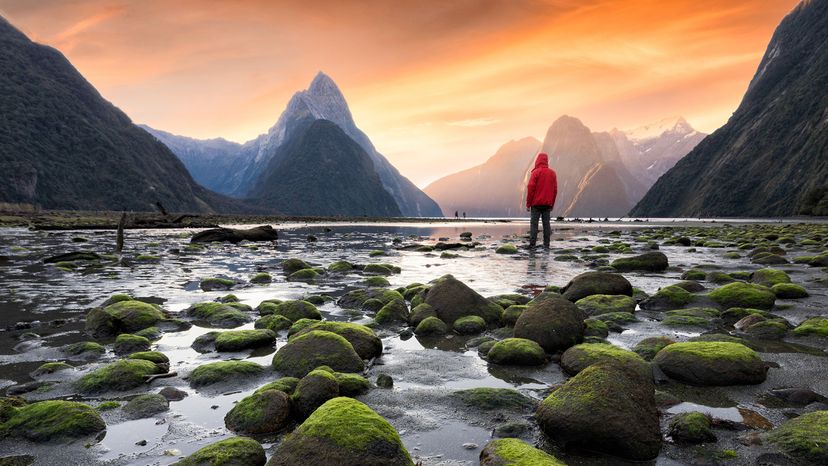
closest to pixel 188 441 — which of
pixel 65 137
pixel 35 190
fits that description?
pixel 35 190

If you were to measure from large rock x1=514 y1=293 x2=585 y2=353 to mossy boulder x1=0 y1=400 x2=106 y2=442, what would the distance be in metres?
5.45

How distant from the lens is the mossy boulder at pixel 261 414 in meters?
4.35

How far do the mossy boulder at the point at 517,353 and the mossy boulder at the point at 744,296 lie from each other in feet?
18.1

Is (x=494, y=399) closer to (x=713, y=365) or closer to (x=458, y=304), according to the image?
(x=713, y=365)

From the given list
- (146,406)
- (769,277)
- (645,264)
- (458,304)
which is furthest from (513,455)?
(645,264)

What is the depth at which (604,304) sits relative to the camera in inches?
372

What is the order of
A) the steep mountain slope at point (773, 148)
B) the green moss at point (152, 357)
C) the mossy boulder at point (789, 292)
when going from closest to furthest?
1. the green moss at point (152, 357)
2. the mossy boulder at point (789, 292)
3. the steep mountain slope at point (773, 148)

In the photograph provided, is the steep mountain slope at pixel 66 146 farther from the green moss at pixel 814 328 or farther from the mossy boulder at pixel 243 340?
the green moss at pixel 814 328

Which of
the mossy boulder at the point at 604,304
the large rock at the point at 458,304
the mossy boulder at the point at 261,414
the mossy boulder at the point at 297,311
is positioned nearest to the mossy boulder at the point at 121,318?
the mossy boulder at the point at 297,311

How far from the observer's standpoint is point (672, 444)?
3928 millimetres

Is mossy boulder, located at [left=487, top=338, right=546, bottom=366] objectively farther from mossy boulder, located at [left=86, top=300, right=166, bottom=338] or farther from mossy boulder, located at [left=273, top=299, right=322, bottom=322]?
mossy boulder, located at [left=86, top=300, right=166, bottom=338]

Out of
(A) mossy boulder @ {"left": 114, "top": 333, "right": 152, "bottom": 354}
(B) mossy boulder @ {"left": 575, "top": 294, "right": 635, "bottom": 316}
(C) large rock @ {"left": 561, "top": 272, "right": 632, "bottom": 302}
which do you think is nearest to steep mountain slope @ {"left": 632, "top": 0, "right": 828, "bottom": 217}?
(C) large rock @ {"left": 561, "top": 272, "right": 632, "bottom": 302}

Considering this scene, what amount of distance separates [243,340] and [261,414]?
2980mm

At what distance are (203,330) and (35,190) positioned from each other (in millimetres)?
137475
